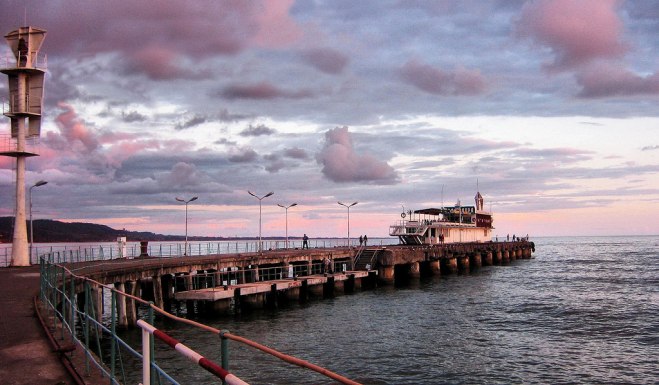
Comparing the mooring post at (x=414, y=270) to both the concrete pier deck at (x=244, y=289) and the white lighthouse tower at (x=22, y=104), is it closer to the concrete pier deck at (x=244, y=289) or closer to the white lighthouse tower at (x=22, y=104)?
the concrete pier deck at (x=244, y=289)

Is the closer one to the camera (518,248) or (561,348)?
(561,348)

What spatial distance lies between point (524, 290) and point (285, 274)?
66.7 ft

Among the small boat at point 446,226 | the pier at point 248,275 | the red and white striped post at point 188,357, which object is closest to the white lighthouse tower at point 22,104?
the pier at point 248,275

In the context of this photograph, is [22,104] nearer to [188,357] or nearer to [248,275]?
[248,275]

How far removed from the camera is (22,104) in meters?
35.0

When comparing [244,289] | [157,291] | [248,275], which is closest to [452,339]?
[244,289]

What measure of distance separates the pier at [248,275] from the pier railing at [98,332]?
170 centimetres

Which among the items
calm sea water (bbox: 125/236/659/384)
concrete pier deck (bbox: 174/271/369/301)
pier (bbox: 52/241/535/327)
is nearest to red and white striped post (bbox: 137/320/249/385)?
calm sea water (bbox: 125/236/659/384)

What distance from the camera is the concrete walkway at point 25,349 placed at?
935cm

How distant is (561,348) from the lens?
24531 mm

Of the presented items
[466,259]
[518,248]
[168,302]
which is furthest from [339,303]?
[518,248]

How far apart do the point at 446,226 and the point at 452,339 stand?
53966 millimetres

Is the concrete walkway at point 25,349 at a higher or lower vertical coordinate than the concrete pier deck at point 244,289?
higher

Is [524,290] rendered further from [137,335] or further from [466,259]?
[137,335]
